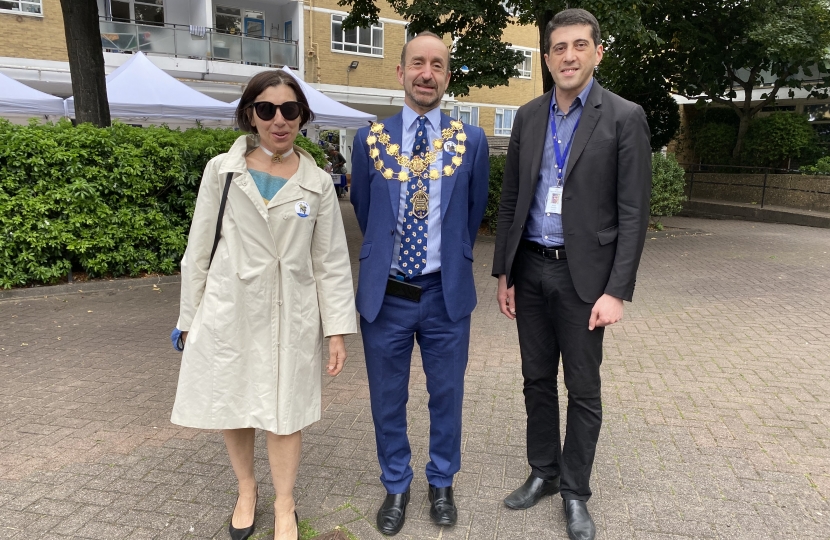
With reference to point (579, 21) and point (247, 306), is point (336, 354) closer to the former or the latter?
point (247, 306)

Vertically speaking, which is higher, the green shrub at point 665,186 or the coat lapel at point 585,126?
the coat lapel at point 585,126

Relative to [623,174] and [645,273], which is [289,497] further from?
[645,273]

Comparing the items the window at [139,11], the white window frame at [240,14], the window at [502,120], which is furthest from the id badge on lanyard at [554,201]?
the window at [502,120]

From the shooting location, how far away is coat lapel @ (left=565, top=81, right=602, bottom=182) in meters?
2.58

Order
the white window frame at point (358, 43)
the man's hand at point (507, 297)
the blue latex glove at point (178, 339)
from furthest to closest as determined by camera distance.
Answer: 1. the white window frame at point (358, 43)
2. the man's hand at point (507, 297)
3. the blue latex glove at point (178, 339)

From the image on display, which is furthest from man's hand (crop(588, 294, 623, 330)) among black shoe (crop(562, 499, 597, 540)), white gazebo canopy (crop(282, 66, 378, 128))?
white gazebo canopy (crop(282, 66, 378, 128))

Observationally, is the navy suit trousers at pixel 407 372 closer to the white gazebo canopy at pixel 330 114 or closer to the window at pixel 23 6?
the white gazebo canopy at pixel 330 114

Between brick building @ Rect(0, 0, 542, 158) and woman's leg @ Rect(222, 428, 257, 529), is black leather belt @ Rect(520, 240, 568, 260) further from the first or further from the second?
brick building @ Rect(0, 0, 542, 158)

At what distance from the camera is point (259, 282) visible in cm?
242

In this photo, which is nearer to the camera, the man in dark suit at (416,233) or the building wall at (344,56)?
the man in dark suit at (416,233)

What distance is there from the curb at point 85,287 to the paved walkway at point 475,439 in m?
0.26

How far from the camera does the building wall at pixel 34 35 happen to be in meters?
18.1

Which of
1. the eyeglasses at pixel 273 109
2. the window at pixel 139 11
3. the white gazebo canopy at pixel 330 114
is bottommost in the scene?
the eyeglasses at pixel 273 109

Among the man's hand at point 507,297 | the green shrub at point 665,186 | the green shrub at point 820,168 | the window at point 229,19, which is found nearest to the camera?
the man's hand at point 507,297
